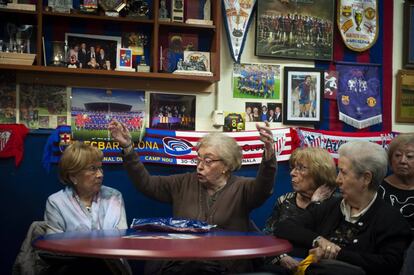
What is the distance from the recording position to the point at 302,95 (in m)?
→ 4.32

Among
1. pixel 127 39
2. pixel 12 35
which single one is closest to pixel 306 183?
pixel 127 39

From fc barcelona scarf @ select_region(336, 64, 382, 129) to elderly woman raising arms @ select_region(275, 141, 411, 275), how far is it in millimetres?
1731

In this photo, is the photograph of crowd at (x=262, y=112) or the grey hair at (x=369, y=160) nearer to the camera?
the grey hair at (x=369, y=160)

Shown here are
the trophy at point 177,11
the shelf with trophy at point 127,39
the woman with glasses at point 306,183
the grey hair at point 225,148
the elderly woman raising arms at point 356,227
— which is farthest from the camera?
the trophy at point 177,11

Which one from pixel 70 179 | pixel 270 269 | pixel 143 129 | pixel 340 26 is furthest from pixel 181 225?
pixel 340 26

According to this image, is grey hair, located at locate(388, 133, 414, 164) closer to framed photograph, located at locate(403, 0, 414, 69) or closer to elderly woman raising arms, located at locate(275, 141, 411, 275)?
elderly woman raising arms, located at locate(275, 141, 411, 275)

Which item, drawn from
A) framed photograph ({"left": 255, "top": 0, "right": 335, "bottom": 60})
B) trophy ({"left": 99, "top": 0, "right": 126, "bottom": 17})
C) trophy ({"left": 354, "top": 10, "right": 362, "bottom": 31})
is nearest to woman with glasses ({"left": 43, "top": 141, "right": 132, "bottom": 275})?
trophy ({"left": 99, "top": 0, "right": 126, "bottom": 17})

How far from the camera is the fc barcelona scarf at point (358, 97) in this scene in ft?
14.4

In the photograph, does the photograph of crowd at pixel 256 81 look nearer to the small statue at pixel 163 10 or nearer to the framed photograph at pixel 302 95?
the framed photograph at pixel 302 95

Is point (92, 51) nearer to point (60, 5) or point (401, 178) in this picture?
point (60, 5)

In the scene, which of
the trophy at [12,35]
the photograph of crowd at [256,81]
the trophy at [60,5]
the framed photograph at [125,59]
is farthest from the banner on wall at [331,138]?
the trophy at [12,35]

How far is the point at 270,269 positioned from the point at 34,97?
6.62 ft

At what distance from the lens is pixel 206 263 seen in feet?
8.72

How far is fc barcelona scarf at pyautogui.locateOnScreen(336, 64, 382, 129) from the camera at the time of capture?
4402 mm
